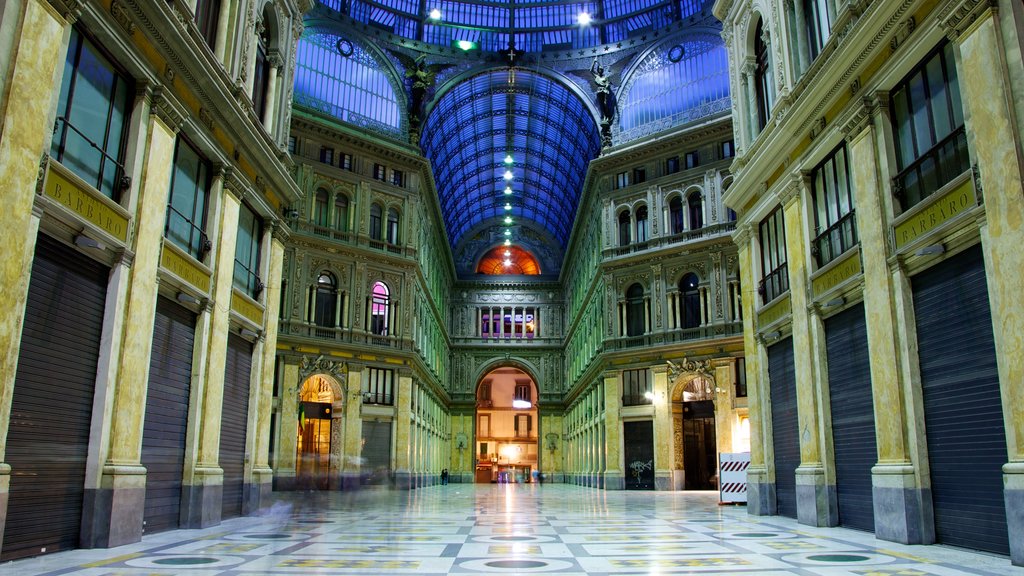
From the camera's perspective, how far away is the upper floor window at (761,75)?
64.8 ft

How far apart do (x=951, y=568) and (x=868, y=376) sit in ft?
17.4

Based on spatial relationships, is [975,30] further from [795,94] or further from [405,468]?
A: [405,468]

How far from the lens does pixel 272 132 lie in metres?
20.1

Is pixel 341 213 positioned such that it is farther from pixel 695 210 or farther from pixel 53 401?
pixel 53 401

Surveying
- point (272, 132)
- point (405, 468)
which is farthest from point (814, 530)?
point (405, 468)

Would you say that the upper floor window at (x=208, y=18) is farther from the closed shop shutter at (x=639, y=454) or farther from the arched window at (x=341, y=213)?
the closed shop shutter at (x=639, y=454)

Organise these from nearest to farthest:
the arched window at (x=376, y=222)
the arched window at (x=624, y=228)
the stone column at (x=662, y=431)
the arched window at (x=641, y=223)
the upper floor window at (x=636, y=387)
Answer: the stone column at (x=662, y=431)
the upper floor window at (x=636, y=387)
the arched window at (x=376, y=222)
the arched window at (x=641, y=223)
the arched window at (x=624, y=228)

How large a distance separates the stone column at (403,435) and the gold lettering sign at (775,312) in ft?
88.6

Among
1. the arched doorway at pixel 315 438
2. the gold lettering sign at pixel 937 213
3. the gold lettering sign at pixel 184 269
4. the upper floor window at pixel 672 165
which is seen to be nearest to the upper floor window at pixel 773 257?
the gold lettering sign at pixel 937 213

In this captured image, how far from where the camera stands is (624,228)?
45781 mm

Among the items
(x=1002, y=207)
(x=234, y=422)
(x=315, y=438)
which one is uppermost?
(x=1002, y=207)

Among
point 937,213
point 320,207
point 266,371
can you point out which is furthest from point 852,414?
point 320,207

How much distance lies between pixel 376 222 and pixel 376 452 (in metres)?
13.5

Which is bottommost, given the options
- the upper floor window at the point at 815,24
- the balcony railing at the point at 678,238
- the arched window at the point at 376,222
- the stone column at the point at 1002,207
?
the stone column at the point at 1002,207
